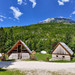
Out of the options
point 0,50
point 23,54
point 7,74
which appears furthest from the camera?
point 0,50

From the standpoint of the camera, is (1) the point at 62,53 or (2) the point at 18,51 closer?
(2) the point at 18,51

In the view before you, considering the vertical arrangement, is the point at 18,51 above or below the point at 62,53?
above

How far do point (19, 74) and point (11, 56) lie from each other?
20708 millimetres

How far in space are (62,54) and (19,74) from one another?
80.7ft

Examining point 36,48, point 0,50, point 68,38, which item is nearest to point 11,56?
point 0,50

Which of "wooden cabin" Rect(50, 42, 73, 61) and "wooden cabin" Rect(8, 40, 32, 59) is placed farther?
"wooden cabin" Rect(50, 42, 73, 61)

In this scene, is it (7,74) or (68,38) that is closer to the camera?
(7,74)

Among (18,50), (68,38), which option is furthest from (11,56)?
(68,38)

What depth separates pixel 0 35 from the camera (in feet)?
203

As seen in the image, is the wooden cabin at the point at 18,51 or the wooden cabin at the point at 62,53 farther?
the wooden cabin at the point at 62,53

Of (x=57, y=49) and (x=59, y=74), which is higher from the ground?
(x=57, y=49)

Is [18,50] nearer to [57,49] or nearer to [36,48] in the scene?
[57,49]

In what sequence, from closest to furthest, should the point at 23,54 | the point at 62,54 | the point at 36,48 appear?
the point at 23,54 < the point at 62,54 < the point at 36,48

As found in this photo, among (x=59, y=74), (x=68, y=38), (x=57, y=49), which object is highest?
(x=68, y=38)
